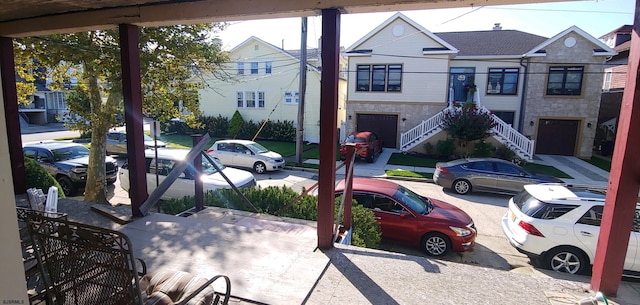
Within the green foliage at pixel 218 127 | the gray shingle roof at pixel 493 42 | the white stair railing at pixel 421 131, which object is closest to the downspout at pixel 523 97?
the gray shingle roof at pixel 493 42

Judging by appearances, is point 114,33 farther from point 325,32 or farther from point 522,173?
point 522,173

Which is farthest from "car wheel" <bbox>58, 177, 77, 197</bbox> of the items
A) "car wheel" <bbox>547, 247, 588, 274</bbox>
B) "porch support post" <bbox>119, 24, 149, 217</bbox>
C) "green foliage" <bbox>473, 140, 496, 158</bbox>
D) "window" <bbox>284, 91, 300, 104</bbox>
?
"green foliage" <bbox>473, 140, 496, 158</bbox>

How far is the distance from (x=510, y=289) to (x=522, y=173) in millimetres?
9423

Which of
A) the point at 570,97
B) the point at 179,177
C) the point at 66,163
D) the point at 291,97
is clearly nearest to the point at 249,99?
the point at 291,97

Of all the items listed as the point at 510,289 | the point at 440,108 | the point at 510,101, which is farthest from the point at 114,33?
the point at 510,101

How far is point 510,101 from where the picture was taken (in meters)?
19.8

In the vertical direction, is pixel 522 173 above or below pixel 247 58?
below

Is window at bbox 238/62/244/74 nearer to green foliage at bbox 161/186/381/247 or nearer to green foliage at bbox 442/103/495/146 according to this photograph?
green foliage at bbox 442/103/495/146

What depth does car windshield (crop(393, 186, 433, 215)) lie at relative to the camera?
283 inches

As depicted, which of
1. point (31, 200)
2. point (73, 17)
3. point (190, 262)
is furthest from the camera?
point (73, 17)

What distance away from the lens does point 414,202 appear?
24.3 feet

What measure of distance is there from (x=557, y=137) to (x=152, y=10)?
2142cm

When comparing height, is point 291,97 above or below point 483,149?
above

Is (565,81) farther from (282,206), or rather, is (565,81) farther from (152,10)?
→ (152,10)
